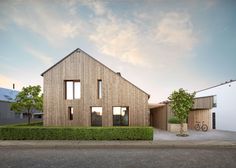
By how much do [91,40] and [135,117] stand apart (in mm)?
9360

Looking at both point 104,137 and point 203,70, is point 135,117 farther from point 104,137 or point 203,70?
point 203,70

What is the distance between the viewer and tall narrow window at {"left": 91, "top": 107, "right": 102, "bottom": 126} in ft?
64.3

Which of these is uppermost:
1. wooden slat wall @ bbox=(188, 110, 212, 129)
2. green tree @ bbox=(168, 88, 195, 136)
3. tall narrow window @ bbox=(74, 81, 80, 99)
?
tall narrow window @ bbox=(74, 81, 80, 99)

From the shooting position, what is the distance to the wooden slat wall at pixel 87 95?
64.1 feet

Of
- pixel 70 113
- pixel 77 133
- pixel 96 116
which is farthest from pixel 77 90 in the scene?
pixel 77 133

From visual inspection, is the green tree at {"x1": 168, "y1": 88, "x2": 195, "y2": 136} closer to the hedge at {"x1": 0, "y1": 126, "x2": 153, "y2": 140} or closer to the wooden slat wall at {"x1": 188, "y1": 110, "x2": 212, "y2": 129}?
the hedge at {"x1": 0, "y1": 126, "x2": 153, "y2": 140}

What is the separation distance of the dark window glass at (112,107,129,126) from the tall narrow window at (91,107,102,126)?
1393mm

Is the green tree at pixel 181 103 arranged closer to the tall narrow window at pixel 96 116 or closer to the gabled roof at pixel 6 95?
the tall narrow window at pixel 96 116

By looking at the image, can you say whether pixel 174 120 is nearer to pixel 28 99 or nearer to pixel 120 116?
pixel 120 116

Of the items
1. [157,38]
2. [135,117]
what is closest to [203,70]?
[157,38]

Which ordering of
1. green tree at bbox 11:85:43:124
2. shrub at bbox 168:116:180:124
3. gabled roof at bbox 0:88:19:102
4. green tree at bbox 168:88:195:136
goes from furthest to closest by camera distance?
gabled roof at bbox 0:88:19:102 < green tree at bbox 11:85:43:124 < shrub at bbox 168:116:180:124 < green tree at bbox 168:88:195:136

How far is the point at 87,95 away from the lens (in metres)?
19.7

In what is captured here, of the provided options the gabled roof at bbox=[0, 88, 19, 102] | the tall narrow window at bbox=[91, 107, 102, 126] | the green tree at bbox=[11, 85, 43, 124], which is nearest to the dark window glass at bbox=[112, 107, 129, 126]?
the tall narrow window at bbox=[91, 107, 102, 126]

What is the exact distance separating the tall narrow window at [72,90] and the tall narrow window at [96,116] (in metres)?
2.12
